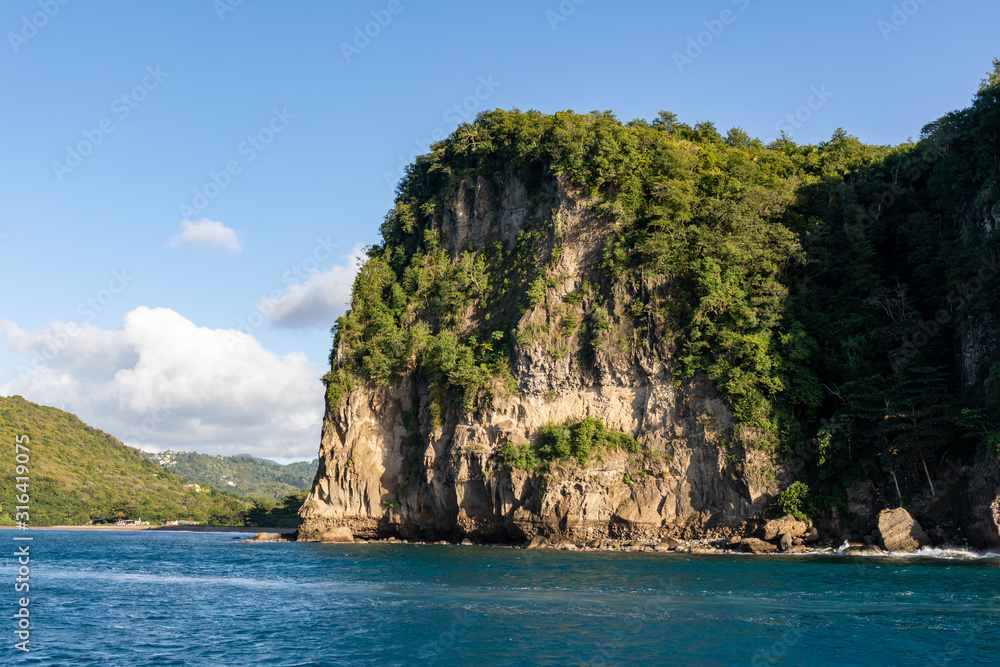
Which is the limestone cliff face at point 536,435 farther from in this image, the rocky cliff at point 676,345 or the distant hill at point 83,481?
the distant hill at point 83,481

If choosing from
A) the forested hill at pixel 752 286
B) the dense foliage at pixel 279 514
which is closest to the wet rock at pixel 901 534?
the forested hill at pixel 752 286

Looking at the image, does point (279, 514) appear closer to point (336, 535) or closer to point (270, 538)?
point (270, 538)

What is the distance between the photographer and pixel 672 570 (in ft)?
99.3

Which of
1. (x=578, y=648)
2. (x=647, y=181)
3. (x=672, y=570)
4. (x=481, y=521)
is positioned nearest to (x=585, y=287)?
(x=647, y=181)

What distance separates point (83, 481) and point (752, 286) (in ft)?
369

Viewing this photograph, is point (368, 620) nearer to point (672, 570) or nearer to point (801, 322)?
point (672, 570)

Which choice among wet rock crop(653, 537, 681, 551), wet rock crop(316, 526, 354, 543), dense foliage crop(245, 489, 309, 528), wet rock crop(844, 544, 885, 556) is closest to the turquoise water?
wet rock crop(844, 544, 885, 556)

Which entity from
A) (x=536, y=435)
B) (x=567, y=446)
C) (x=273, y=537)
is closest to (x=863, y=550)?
(x=567, y=446)

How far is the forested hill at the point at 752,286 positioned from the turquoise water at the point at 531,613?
28.6 ft

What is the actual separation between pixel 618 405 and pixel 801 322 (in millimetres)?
11811

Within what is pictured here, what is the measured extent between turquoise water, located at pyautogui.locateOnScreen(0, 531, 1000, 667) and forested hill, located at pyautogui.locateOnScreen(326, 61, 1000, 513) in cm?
872

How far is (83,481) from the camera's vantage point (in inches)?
4636

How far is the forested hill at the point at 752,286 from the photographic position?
38156 mm

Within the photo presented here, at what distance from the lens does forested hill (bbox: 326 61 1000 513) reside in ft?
125
